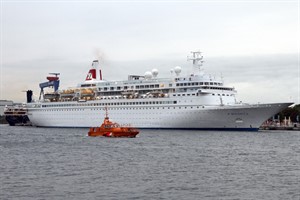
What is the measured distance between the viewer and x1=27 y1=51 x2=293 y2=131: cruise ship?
80.6m

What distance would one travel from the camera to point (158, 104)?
8756 cm

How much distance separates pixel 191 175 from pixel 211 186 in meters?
4.02

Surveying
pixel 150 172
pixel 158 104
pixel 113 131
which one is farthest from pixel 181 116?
pixel 150 172

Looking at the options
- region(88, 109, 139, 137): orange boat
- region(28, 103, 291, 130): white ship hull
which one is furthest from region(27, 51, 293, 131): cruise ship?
region(88, 109, 139, 137): orange boat

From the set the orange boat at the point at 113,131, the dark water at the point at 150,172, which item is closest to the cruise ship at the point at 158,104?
the orange boat at the point at 113,131

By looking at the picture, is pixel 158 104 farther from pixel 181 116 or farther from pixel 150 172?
pixel 150 172

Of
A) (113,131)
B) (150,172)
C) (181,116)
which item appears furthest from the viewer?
(181,116)

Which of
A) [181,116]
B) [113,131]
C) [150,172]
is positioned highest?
[181,116]

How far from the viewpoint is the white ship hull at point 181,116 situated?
79375 millimetres

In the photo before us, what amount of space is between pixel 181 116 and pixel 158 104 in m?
5.19

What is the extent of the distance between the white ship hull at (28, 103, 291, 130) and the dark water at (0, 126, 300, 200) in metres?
24.5

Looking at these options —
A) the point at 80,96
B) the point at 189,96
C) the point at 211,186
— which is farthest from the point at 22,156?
the point at 80,96

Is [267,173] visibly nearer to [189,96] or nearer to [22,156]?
[22,156]

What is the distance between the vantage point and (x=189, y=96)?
275 feet
